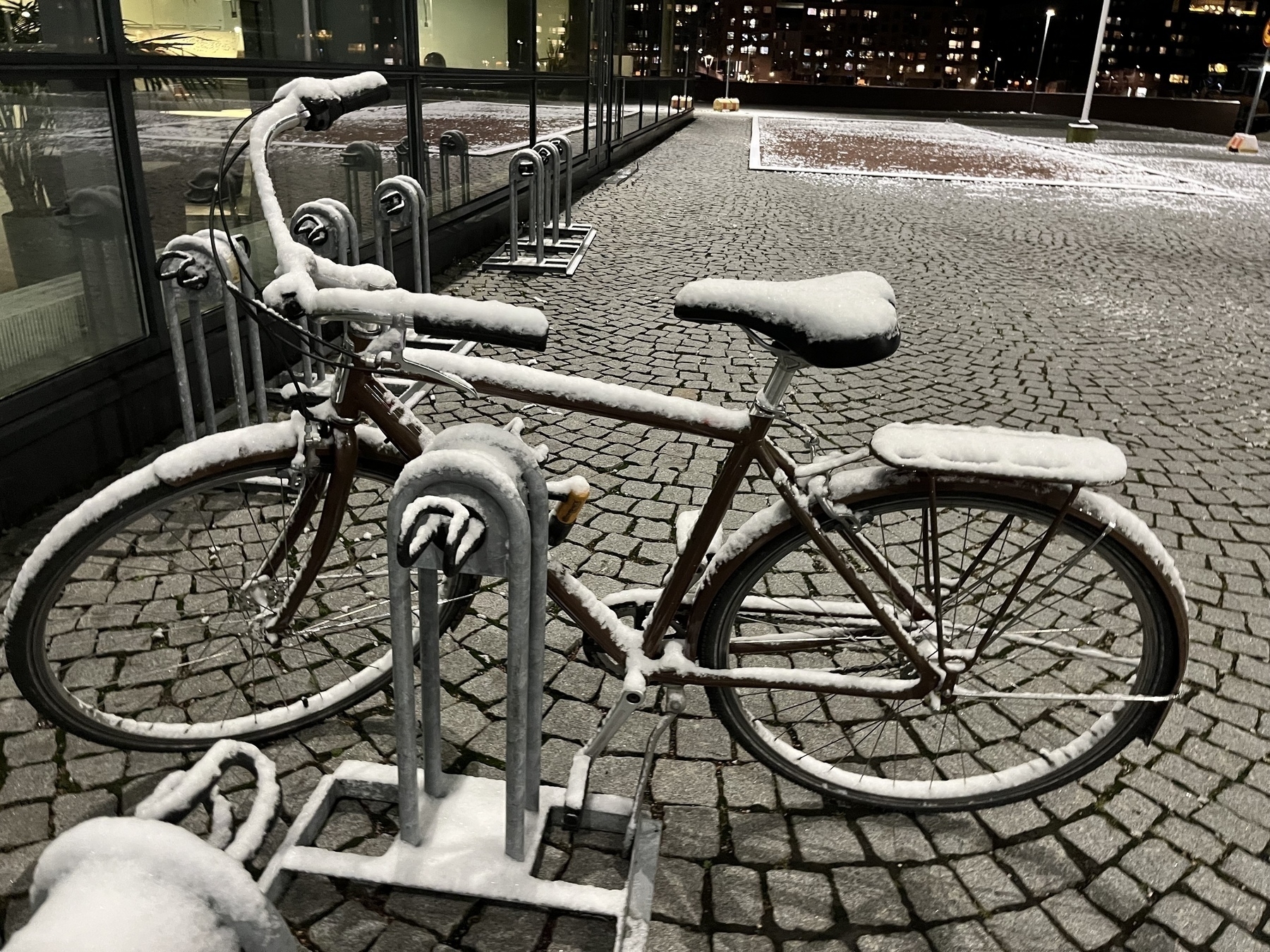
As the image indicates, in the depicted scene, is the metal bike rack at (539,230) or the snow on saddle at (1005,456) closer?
the snow on saddle at (1005,456)

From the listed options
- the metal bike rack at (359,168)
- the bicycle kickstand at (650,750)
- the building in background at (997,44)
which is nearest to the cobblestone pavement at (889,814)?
the bicycle kickstand at (650,750)

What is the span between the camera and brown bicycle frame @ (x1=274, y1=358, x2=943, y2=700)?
2.03 meters

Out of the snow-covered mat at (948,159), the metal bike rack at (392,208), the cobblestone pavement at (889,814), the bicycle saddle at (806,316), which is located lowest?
the cobblestone pavement at (889,814)

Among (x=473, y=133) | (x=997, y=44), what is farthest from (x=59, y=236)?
(x=997, y=44)

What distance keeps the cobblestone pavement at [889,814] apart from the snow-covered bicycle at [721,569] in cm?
16

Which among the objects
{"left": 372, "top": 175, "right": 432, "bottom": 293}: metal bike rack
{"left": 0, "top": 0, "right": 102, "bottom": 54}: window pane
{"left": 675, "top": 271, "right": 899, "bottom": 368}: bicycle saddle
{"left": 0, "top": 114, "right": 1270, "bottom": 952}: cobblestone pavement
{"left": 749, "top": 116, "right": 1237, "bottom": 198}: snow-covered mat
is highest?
{"left": 0, "top": 0, "right": 102, "bottom": 54}: window pane

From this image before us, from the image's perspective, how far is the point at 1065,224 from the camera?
12.2 metres

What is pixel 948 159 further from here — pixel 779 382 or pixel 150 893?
pixel 150 893

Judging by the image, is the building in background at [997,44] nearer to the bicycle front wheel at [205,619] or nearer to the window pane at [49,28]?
the window pane at [49,28]

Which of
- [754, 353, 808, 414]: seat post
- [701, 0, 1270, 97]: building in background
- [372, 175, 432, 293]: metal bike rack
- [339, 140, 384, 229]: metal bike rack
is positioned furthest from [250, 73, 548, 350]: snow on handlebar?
[701, 0, 1270, 97]: building in background

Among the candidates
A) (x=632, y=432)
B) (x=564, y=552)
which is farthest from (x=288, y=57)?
(x=564, y=552)

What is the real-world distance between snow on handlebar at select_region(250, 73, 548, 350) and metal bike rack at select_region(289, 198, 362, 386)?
2371 mm

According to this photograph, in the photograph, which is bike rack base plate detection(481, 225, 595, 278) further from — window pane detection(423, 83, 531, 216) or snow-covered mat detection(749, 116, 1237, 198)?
snow-covered mat detection(749, 116, 1237, 198)

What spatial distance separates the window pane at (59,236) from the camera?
3963 millimetres
